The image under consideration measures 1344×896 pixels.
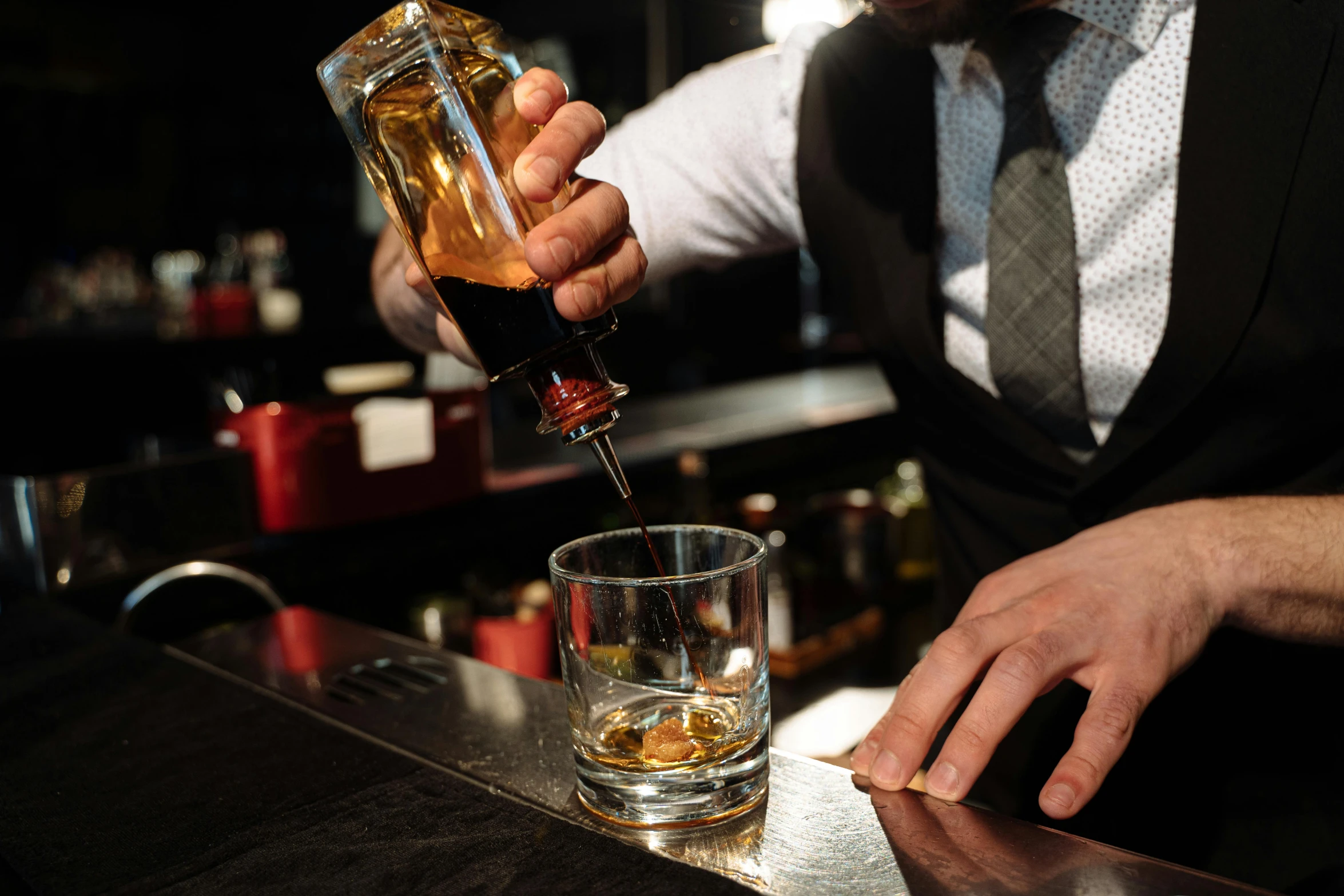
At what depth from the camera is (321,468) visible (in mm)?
1637

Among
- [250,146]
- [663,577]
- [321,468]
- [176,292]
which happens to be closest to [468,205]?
[663,577]

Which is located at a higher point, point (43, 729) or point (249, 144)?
point (249, 144)

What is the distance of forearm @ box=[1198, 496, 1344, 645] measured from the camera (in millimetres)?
852

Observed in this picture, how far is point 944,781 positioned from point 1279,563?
1.38ft

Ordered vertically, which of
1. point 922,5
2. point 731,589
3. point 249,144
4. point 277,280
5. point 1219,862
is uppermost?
point 249,144

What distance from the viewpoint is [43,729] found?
0.80 m

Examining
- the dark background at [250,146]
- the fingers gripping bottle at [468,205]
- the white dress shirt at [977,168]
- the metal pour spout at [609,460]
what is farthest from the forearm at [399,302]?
the dark background at [250,146]

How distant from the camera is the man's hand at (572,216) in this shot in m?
0.73

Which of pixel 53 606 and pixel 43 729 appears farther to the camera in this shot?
pixel 53 606

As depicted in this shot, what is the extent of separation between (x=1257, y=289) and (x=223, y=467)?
136 cm

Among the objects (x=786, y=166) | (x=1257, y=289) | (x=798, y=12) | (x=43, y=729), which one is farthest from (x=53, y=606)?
(x=798, y=12)

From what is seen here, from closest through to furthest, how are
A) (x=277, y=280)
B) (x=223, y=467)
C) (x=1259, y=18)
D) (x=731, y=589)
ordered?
(x=731, y=589)
(x=1259, y=18)
(x=223, y=467)
(x=277, y=280)

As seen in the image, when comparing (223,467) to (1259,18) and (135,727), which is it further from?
(1259,18)

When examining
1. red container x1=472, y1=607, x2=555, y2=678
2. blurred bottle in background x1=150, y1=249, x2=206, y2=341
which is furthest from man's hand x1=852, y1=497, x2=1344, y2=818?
blurred bottle in background x1=150, y1=249, x2=206, y2=341
